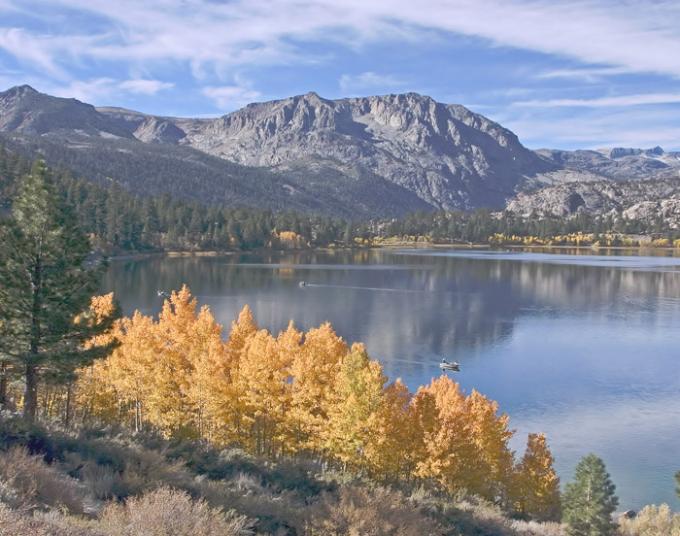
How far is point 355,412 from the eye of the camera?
31406mm

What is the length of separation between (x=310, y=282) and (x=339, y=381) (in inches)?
3700

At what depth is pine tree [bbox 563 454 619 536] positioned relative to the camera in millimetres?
28281

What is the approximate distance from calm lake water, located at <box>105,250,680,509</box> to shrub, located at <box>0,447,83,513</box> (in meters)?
31.7

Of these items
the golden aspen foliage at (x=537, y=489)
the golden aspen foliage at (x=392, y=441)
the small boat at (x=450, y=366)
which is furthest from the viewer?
the small boat at (x=450, y=366)

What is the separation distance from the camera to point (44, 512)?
13508 mm

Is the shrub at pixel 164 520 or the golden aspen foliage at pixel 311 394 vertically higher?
the shrub at pixel 164 520

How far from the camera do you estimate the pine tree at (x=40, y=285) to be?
1069 inches

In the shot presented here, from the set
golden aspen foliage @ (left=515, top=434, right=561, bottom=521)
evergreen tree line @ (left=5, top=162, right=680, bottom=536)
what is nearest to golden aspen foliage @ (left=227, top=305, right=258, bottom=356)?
evergreen tree line @ (left=5, top=162, right=680, bottom=536)

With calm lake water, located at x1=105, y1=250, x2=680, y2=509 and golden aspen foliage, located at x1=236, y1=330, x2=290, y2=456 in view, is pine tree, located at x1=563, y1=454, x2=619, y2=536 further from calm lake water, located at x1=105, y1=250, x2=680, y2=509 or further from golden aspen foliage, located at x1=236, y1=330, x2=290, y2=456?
golden aspen foliage, located at x1=236, y1=330, x2=290, y2=456

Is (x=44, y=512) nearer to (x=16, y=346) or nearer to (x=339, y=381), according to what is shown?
(x=16, y=346)

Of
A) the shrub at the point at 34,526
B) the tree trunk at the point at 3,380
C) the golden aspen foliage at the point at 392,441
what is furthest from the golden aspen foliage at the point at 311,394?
the shrub at the point at 34,526

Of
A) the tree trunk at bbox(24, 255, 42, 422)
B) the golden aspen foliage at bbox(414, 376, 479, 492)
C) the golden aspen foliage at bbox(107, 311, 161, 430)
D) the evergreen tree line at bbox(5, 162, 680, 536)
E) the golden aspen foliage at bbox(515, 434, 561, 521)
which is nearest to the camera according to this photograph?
the tree trunk at bbox(24, 255, 42, 422)

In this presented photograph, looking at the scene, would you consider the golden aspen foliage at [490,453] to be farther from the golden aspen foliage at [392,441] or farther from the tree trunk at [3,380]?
the tree trunk at [3,380]

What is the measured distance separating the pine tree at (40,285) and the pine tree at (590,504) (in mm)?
21566
